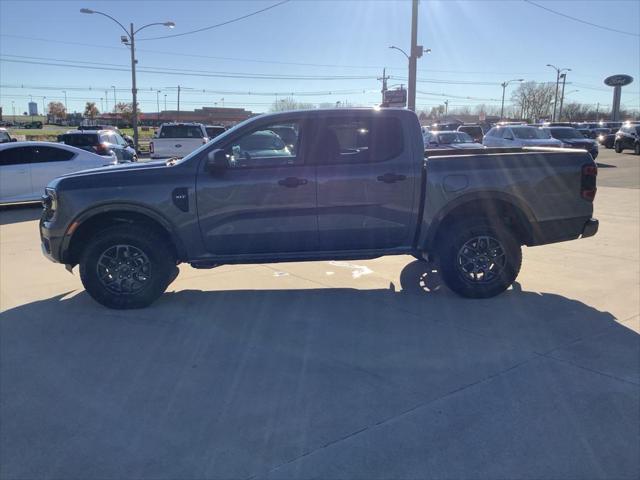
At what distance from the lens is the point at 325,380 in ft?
13.1

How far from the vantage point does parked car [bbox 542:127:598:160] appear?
82.7 feet

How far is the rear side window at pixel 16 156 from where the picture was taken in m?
12.1

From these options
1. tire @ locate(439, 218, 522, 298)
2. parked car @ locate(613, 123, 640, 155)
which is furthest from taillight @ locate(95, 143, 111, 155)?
parked car @ locate(613, 123, 640, 155)

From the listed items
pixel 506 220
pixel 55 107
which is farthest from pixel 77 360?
pixel 55 107

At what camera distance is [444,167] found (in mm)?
5605

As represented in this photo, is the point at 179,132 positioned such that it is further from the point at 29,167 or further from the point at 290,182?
the point at 290,182

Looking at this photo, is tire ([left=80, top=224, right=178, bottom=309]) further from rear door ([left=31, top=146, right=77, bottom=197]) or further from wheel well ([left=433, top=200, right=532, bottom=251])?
rear door ([left=31, top=146, right=77, bottom=197])

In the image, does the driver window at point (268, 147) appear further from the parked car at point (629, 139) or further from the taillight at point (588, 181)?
the parked car at point (629, 139)

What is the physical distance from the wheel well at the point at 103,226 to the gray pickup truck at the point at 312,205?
0.05ft

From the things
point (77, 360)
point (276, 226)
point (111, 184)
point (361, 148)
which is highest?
point (361, 148)

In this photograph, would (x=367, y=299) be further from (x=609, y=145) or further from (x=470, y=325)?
(x=609, y=145)

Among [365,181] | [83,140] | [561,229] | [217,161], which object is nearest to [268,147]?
[217,161]

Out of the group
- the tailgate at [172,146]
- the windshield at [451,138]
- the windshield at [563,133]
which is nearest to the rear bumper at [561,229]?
the tailgate at [172,146]

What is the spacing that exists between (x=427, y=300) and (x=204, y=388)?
9.12 ft
